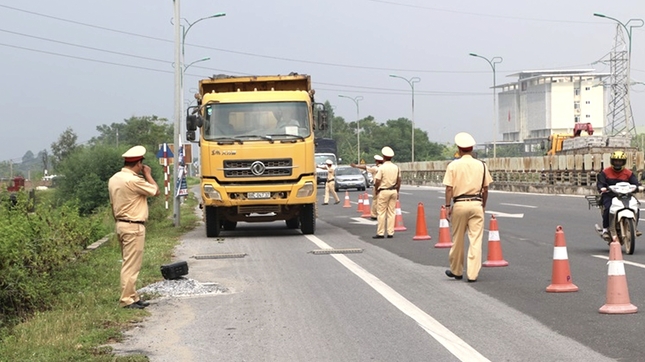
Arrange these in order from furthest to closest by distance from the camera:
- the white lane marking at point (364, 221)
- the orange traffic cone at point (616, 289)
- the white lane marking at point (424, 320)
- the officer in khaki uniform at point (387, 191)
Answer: the white lane marking at point (364, 221)
the officer in khaki uniform at point (387, 191)
the orange traffic cone at point (616, 289)
the white lane marking at point (424, 320)

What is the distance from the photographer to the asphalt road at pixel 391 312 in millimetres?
8422

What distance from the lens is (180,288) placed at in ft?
42.7

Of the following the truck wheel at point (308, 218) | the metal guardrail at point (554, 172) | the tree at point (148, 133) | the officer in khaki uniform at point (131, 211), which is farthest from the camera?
the tree at point (148, 133)

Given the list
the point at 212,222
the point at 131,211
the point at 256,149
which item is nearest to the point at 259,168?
the point at 256,149

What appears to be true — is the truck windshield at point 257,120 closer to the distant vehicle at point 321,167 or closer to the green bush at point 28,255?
the green bush at point 28,255

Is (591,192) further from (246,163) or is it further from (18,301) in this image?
(18,301)

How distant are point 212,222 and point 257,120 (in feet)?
9.10

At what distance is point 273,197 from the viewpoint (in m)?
21.9

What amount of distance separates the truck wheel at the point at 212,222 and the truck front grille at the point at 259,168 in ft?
4.59

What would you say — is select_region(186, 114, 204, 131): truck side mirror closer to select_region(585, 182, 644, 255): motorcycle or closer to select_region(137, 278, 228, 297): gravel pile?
select_region(137, 278, 228, 297): gravel pile

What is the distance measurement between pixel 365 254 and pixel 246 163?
16.2ft

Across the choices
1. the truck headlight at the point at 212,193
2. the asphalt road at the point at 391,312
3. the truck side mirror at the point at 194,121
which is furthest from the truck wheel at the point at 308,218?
the asphalt road at the point at 391,312

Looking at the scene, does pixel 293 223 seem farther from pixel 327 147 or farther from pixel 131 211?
pixel 327 147

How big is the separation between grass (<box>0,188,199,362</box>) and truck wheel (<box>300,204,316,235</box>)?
5861 millimetres
